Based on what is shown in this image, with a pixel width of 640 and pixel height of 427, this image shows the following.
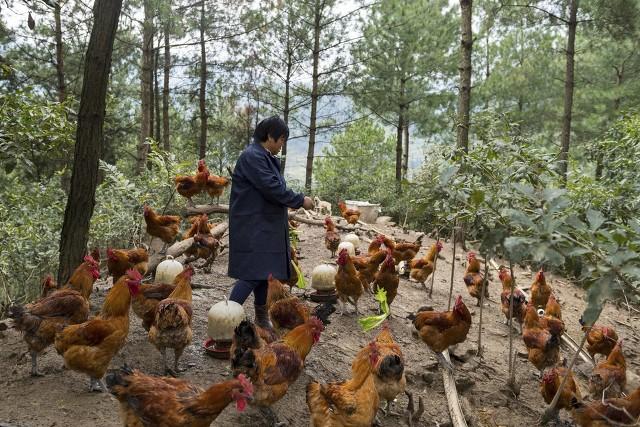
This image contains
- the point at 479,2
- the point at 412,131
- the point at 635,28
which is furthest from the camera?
the point at 412,131

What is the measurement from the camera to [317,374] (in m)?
4.50

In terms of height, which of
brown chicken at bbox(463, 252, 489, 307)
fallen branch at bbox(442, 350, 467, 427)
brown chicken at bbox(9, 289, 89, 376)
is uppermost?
brown chicken at bbox(9, 289, 89, 376)

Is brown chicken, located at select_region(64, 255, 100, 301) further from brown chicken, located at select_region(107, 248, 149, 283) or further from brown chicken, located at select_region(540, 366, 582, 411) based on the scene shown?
brown chicken, located at select_region(540, 366, 582, 411)

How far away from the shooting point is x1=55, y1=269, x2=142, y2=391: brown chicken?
3617 mm

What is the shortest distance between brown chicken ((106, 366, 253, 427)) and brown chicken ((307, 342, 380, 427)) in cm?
61

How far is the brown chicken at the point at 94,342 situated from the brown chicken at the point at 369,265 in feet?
11.4

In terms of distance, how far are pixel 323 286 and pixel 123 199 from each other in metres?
4.14

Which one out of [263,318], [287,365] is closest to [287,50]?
[263,318]

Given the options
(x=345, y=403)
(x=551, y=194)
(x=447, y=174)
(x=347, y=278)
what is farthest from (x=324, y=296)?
(x=551, y=194)

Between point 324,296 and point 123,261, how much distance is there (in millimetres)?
2606

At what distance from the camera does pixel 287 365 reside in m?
3.56

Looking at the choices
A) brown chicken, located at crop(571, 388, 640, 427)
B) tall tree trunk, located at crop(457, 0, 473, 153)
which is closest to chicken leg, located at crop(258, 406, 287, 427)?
brown chicken, located at crop(571, 388, 640, 427)

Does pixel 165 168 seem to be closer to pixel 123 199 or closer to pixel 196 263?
pixel 123 199

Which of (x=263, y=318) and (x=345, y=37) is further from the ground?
(x=345, y=37)
